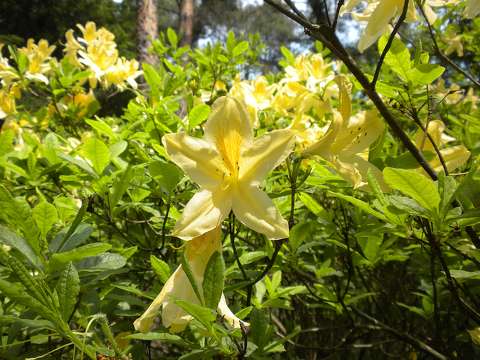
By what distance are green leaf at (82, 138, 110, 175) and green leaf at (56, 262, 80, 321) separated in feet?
1.42

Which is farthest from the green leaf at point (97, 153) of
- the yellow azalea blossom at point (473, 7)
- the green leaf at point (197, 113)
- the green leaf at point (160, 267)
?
the yellow azalea blossom at point (473, 7)

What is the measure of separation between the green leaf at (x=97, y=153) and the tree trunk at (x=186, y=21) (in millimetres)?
6301

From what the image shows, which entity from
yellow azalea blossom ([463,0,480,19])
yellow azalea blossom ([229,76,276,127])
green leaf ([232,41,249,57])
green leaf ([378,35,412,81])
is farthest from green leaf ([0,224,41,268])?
green leaf ([232,41,249,57])

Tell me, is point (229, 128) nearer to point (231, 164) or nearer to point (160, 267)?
point (231, 164)

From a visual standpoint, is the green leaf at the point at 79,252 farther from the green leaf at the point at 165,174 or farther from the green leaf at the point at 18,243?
the green leaf at the point at 165,174

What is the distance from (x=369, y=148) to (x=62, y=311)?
66 centimetres

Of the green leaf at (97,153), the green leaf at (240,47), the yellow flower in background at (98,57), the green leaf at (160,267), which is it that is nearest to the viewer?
the green leaf at (160,267)

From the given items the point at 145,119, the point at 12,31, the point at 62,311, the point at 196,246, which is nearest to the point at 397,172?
→ the point at 196,246

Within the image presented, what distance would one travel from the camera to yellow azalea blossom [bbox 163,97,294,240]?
712 millimetres

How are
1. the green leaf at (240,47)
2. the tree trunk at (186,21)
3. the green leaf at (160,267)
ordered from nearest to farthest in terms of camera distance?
the green leaf at (160,267) < the green leaf at (240,47) < the tree trunk at (186,21)

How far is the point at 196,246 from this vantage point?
0.75 metres

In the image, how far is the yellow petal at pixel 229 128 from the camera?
0.73 m

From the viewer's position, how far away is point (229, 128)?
74 cm

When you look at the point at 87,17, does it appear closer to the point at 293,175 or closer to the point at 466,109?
the point at 466,109
